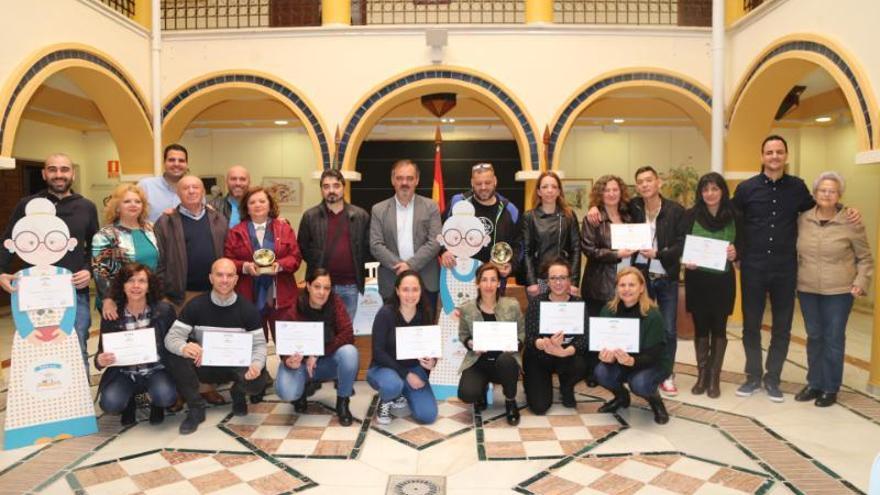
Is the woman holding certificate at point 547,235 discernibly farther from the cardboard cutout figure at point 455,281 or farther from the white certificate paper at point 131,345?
the white certificate paper at point 131,345

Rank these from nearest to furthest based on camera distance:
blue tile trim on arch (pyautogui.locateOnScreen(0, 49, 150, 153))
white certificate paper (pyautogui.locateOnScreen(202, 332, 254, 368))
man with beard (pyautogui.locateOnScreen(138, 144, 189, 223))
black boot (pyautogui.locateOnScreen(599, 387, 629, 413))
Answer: white certificate paper (pyautogui.locateOnScreen(202, 332, 254, 368)), black boot (pyautogui.locateOnScreen(599, 387, 629, 413)), man with beard (pyautogui.locateOnScreen(138, 144, 189, 223)), blue tile trim on arch (pyautogui.locateOnScreen(0, 49, 150, 153))

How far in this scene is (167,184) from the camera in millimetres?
4703

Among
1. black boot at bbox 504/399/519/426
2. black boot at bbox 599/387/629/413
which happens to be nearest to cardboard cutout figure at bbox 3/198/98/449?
black boot at bbox 504/399/519/426

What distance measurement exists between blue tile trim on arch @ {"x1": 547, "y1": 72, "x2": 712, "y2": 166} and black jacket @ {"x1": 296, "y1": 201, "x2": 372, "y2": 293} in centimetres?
331

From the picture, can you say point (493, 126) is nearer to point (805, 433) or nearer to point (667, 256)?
point (667, 256)

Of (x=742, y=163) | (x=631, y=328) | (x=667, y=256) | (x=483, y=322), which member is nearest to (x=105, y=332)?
(x=483, y=322)

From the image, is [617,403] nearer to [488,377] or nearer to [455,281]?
[488,377]

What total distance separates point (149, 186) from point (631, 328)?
354 centimetres

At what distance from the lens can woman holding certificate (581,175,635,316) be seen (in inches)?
181

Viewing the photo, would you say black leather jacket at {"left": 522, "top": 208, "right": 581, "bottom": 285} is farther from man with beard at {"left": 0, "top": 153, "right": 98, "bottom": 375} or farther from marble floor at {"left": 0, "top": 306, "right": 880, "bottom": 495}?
man with beard at {"left": 0, "top": 153, "right": 98, "bottom": 375}

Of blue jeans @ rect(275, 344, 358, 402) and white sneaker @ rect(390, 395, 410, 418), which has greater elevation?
blue jeans @ rect(275, 344, 358, 402)

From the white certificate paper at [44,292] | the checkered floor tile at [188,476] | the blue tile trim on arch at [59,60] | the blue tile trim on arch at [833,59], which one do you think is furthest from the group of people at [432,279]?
the blue tile trim on arch at [59,60]

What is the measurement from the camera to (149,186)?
4.68 m

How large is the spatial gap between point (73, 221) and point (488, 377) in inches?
114
